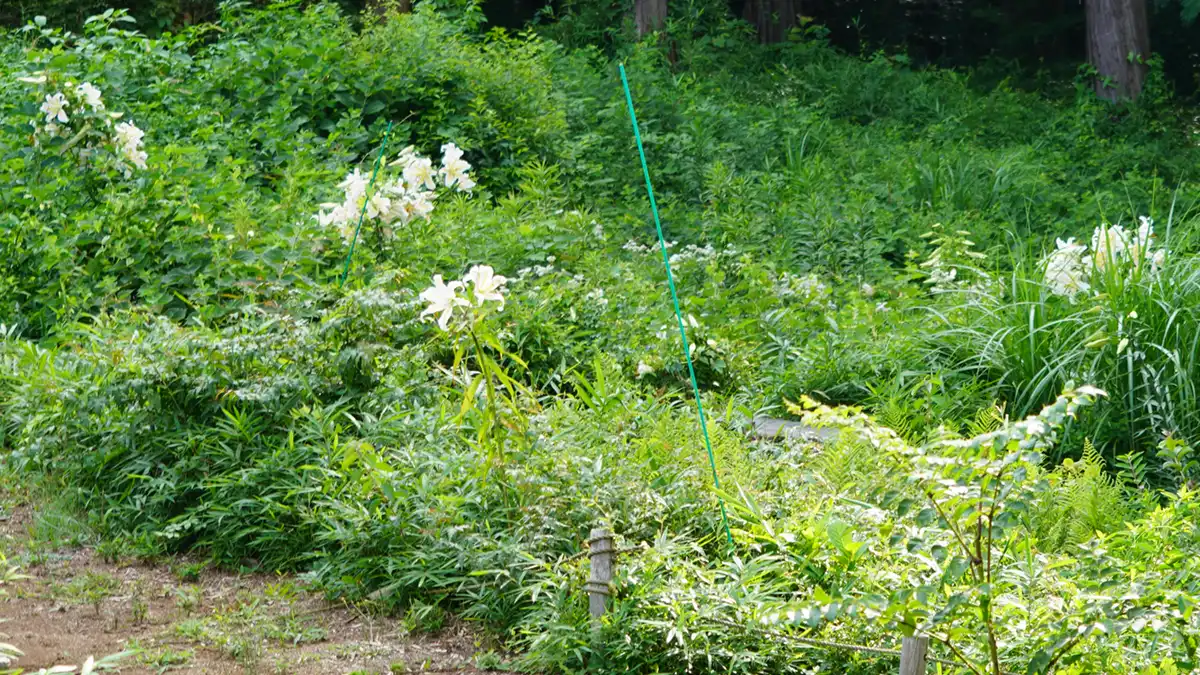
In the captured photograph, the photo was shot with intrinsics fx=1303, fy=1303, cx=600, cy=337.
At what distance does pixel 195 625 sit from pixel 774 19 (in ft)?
48.1

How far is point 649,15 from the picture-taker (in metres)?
14.8

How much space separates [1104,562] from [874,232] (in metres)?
5.26

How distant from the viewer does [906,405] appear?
17.6 ft

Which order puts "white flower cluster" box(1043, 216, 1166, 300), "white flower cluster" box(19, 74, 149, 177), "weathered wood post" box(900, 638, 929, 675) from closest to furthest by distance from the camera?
"weathered wood post" box(900, 638, 929, 675)
"white flower cluster" box(1043, 216, 1166, 300)
"white flower cluster" box(19, 74, 149, 177)

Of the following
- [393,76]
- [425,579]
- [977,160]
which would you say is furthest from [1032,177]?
[425,579]

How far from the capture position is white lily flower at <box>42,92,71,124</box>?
772cm

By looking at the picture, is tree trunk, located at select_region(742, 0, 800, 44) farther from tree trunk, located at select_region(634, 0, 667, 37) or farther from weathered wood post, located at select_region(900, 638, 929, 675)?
weathered wood post, located at select_region(900, 638, 929, 675)

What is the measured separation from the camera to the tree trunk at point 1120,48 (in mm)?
14312

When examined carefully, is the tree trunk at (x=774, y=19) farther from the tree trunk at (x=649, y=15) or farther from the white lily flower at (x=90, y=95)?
the white lily flower at (x=90, y=95)

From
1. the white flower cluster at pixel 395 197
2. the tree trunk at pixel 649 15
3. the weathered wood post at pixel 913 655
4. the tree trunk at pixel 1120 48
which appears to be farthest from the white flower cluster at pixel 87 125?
the tree trunk at pixel 1120 48

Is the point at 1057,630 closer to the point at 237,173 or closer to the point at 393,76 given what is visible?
the point at 237,173

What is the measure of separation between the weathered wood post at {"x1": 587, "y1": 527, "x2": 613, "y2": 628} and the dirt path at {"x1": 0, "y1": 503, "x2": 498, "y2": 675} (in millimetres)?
368

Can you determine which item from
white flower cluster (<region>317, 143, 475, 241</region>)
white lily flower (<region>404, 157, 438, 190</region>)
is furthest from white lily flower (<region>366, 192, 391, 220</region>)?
white lily flower (<region>404, 157, 438, 190</region>)

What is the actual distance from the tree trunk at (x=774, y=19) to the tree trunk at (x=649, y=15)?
2757mm
